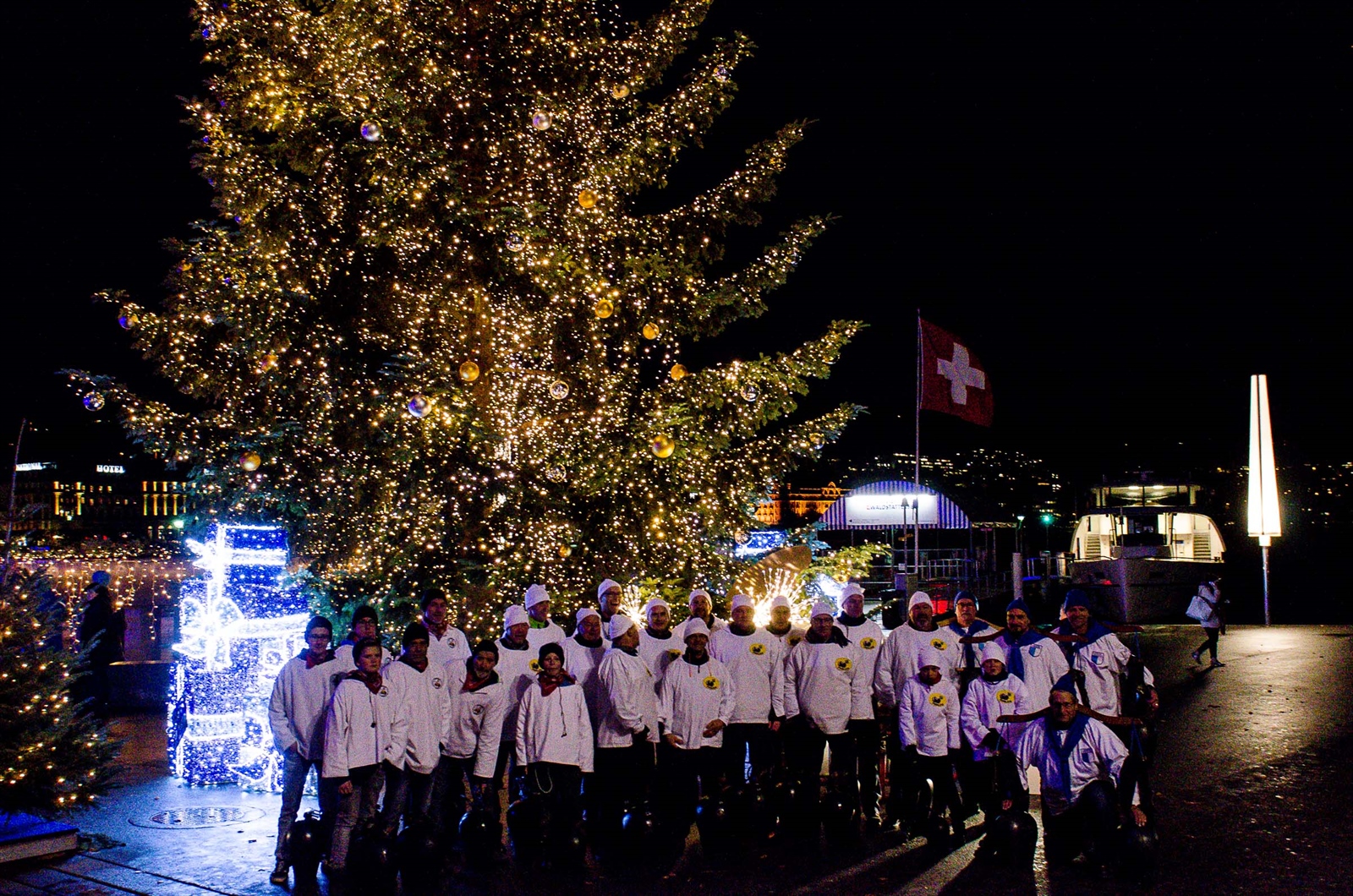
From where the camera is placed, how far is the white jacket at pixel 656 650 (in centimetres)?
988

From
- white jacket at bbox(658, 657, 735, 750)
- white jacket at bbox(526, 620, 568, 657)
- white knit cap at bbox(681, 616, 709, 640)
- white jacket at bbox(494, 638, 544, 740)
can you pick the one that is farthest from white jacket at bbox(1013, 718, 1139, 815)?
white jacket at bbox(526, 620, 568, 657)

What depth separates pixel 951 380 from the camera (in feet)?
67.4

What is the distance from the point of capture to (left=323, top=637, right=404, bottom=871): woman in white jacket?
769 centimetres

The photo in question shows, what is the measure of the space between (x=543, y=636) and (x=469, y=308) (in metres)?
5.03

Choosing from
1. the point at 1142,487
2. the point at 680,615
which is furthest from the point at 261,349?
the point at 1142,487

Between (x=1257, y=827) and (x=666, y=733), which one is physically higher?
(x=666, y=733)

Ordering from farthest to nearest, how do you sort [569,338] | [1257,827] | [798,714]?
[569,338]
[798,714]
[1257,827]

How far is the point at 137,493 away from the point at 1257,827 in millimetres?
39239

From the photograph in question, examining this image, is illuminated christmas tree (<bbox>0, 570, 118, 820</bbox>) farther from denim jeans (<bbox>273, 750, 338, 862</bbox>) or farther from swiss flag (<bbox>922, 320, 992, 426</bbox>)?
swiss flag (<bbox>922, 320, 992, 426</bbox>)

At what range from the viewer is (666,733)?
30.0 ft

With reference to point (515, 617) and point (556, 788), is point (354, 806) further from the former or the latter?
point (515, 617)

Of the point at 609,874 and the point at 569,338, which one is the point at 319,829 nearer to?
the point at 609,874

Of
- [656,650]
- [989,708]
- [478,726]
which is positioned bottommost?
[478,726]

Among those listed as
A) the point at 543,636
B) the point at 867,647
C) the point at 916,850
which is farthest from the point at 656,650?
the point at 916,850
